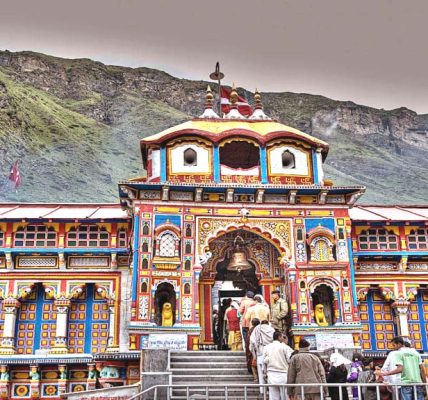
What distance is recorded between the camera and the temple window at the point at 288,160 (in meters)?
20.5

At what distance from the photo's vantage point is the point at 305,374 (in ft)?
34.7

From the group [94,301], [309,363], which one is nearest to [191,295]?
[94,301]

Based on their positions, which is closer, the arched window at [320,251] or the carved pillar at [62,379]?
the arched window at [320,251]

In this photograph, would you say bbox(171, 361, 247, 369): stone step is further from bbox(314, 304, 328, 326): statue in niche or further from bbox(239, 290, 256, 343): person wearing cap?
bbox(314, 304, 328, 326): statue in niche

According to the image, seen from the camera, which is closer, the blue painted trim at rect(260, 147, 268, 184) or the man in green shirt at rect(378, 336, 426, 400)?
the man in green shirt at rect(378, 336, 426, 400)

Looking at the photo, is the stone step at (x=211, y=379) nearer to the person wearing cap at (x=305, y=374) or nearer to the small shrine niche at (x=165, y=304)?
the small shrine niche at (x=165, y=304)

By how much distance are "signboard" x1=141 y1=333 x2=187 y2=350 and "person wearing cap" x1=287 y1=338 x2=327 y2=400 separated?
7316 mm

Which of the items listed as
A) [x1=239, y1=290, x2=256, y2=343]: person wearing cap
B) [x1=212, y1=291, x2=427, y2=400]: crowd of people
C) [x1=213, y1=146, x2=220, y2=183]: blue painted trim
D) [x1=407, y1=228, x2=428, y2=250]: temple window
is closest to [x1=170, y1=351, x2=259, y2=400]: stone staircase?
[x1=212, y1=291, x2=427, y2=400]: crowd of people

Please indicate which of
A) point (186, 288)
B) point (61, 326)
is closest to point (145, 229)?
point (186, 288)

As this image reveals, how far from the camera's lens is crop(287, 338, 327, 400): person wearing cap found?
34.4 feet

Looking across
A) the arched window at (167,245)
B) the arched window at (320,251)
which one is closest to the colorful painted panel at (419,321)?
the arched window at (320,251)

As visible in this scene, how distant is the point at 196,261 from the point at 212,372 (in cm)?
410

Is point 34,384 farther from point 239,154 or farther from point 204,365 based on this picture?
point 239,154

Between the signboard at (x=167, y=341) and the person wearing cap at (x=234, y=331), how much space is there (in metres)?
1.41
